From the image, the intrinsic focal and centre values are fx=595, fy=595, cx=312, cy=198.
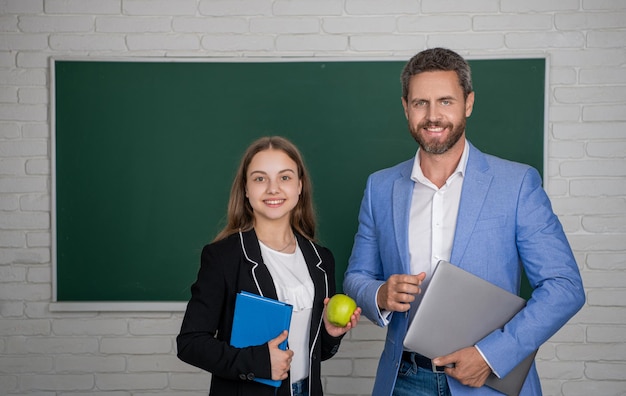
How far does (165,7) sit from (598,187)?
214 centimetres

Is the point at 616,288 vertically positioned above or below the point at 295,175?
below

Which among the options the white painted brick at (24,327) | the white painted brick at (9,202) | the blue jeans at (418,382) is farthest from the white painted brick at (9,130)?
the blue jeans at (418,382)

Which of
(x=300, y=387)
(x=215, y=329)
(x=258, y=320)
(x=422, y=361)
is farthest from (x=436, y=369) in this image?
(x=215, y=329)

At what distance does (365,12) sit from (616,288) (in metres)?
1.69

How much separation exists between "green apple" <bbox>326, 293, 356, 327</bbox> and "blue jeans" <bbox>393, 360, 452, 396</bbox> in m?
0.24

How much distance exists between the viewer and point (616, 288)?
2689 mm

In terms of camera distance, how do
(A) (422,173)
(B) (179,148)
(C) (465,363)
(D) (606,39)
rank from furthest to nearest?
(B) (179,148) → (D) (606,39) → (A) (422,173) → (C) (465,363)

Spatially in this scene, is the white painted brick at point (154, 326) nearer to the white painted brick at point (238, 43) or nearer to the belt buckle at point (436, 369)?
the white painted brick at point (238, 43)

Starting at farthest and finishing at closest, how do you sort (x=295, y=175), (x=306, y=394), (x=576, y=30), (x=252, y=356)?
(x=576, y=30) < (x=295, y=175) < (x=306, y=394) < (x=252, y=356)

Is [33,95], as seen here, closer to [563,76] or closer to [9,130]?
[9,130]

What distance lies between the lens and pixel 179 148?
277 cm

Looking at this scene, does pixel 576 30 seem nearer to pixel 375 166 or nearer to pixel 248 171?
pixel 375 166

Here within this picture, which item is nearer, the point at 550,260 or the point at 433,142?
the point at 550,260

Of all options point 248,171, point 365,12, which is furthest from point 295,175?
point 365,12
